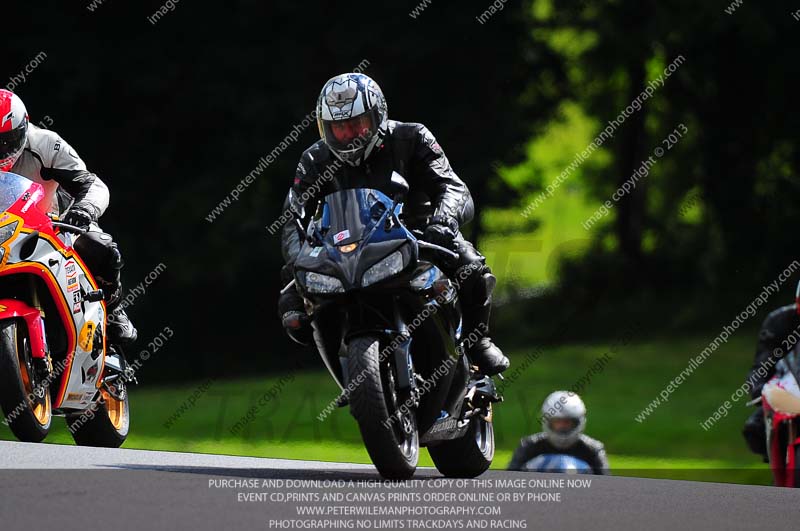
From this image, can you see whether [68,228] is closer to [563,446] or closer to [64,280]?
[64,280]

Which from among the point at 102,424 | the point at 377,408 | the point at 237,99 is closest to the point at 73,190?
the point at 102,424

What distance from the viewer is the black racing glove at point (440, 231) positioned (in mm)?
8508

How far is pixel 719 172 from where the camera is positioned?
1126 inches

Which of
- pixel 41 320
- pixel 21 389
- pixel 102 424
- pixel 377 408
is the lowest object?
pixel 102 424

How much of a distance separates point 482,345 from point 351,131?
171 cm

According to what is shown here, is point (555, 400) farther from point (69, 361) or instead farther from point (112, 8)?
point (112, 8)

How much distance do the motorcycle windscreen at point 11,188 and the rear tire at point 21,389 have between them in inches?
28.0

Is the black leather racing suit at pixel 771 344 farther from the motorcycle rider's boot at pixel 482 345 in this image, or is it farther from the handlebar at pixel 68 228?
the handlebar at pixel 68 228

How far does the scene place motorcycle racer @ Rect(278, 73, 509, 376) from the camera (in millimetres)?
8609

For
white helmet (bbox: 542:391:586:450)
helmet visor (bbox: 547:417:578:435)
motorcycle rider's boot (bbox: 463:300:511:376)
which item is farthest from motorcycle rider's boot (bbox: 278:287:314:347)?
helmet visor (bbox: 547:417:578:435)

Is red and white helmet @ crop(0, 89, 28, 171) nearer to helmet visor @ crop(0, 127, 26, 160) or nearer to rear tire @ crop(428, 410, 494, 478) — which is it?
helmet visor @ crop(0, 127, 26, 160)

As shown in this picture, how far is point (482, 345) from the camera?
9.49 meters

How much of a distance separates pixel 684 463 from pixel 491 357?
449 inches

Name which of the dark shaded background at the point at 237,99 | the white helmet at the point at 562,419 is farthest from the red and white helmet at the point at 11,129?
the dark shaded background at the point at 237,99
